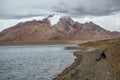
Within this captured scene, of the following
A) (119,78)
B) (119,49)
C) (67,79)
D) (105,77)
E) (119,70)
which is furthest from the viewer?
(119,49)

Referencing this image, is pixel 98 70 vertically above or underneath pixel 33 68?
above

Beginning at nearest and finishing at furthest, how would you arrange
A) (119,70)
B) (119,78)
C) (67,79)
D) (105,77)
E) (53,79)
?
(119,78), (105,77), (119,70), (67,79), (53,79)

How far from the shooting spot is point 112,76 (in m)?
25.6

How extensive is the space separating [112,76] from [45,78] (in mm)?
16873

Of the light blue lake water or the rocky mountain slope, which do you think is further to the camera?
the light blue lake water

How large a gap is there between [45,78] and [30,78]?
Result: 2367 mm

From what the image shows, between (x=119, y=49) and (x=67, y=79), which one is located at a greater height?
(x=119, y=49)

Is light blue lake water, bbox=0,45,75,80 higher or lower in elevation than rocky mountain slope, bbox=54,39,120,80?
lower

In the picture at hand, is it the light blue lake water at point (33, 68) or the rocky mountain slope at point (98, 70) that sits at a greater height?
the rocky mountain slope at point (98, 70)

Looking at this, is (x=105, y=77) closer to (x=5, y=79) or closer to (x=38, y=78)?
(x=38, y=78)

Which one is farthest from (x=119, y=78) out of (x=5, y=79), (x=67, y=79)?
(x=5, y=79)

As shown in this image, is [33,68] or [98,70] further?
[33,68]

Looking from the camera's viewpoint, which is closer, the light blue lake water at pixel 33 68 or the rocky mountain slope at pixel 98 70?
the rocky mountain slope at pixel 98 70

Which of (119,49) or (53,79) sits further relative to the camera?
(119,49)
